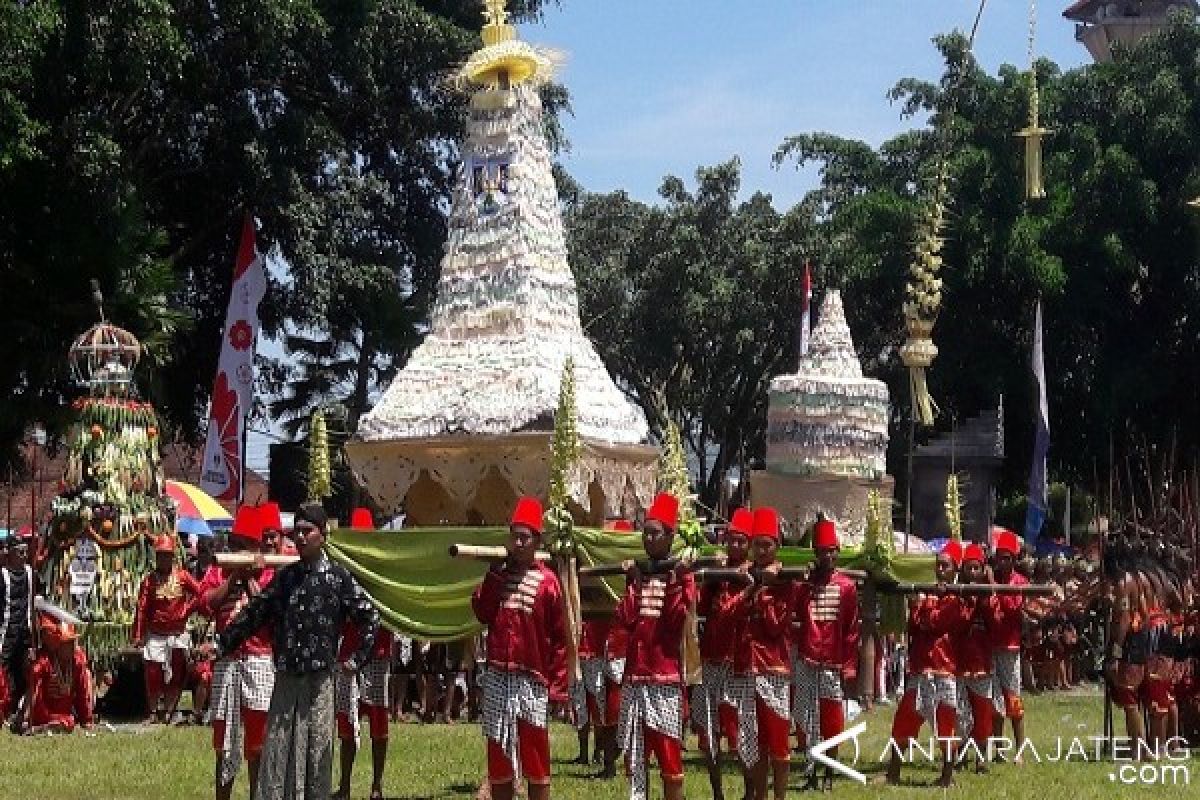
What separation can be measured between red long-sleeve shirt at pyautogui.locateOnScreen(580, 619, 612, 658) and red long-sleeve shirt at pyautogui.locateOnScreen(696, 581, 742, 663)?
2.14 meters

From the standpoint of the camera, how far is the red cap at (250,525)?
11.5 m

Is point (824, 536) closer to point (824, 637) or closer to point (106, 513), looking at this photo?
point (824, 637)

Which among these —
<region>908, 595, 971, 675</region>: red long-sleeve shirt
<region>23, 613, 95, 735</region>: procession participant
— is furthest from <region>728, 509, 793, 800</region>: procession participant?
<region>23, 613, 95, 735</region>: procession participant

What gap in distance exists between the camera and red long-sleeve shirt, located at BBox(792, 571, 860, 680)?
42.6 ft

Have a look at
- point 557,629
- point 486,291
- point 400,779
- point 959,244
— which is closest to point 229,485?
point 486,291

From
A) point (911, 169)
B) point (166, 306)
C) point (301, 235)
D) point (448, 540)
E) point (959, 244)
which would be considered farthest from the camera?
point (911, 169)

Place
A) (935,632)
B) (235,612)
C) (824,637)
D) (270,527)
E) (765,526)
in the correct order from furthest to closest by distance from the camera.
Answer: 1. (935,632)
2. (824,637)
3. (765,526)
4. (270,527)
5. (235,612)

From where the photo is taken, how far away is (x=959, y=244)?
121ft

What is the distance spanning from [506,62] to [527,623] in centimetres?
817

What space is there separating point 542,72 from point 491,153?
915 millimetres

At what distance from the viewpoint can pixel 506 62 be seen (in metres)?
17.2

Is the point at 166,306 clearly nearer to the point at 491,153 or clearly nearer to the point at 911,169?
the point at 491,153

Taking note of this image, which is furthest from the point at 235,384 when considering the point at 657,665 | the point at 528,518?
the point at 528,518

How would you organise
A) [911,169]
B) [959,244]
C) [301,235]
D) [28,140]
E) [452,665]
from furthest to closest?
[911,169] < [959,244] < [301,235] < [28,140] < [452,665]
